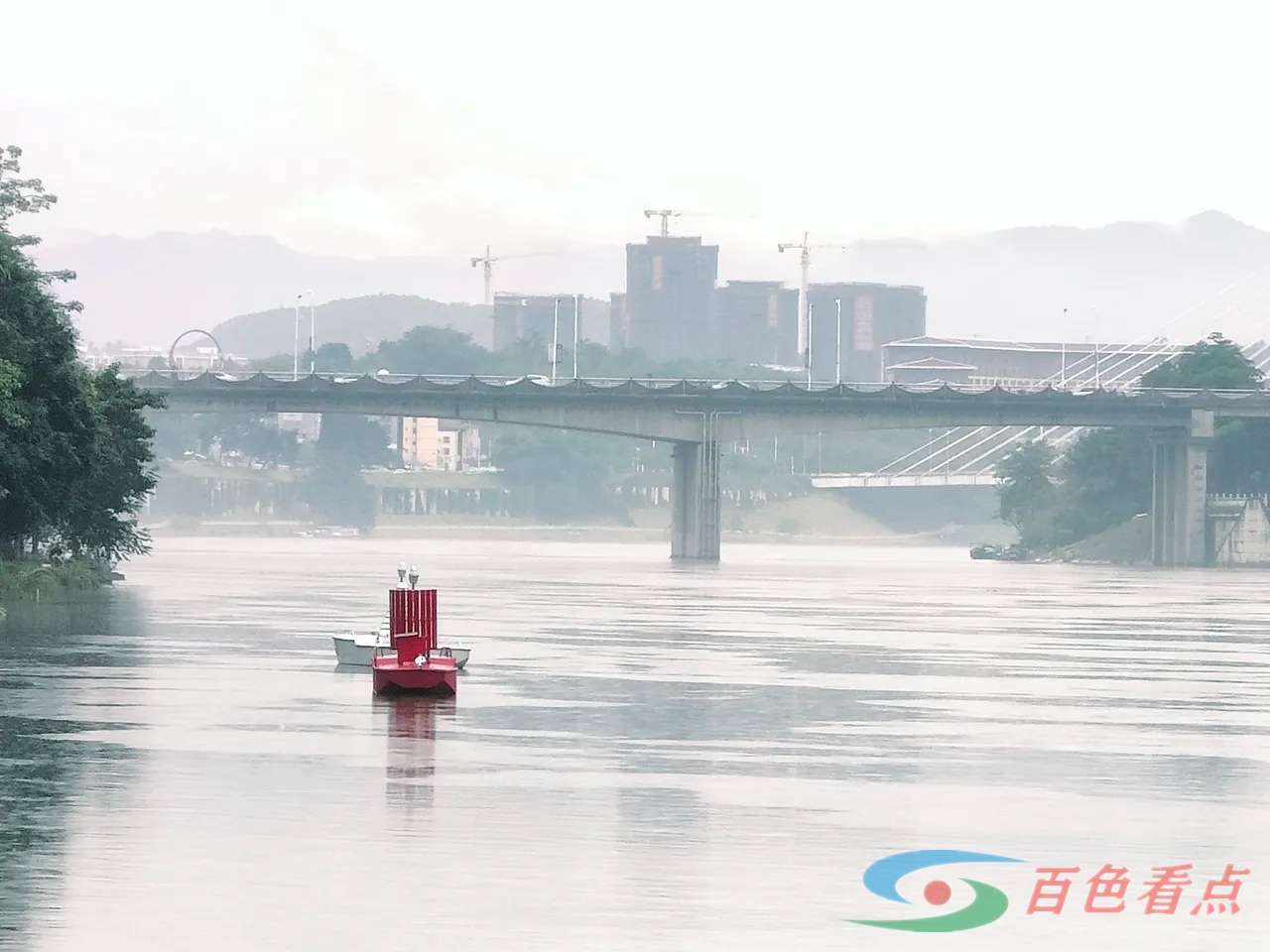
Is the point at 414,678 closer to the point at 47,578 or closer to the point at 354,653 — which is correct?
the point at 354,653

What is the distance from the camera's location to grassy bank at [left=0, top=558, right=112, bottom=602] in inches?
3605

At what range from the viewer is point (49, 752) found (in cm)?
3712

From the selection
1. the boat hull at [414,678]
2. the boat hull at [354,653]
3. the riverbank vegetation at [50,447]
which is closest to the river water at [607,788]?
the boat hull at [414,678]

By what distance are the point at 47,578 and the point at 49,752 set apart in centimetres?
6468

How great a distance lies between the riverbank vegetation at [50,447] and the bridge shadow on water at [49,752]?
37.9 feet

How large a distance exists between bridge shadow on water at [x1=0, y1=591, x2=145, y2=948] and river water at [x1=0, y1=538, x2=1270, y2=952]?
96mm

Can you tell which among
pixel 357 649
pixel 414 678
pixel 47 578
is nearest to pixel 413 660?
pixel 414 678

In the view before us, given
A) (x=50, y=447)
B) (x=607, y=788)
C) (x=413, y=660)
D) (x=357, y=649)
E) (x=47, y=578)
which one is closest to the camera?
(x=607, y=788)

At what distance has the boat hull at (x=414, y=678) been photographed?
50188mm

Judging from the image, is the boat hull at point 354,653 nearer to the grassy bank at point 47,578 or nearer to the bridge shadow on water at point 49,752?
the bridge shadow on water at point 49,752

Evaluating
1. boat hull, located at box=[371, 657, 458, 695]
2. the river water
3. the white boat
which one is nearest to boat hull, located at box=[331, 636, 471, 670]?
the white boat

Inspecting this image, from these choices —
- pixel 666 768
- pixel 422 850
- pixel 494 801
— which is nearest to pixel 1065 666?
pixel 666 768

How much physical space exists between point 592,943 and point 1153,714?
2890 centimetres

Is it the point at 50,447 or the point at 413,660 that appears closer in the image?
the point at 413,660
